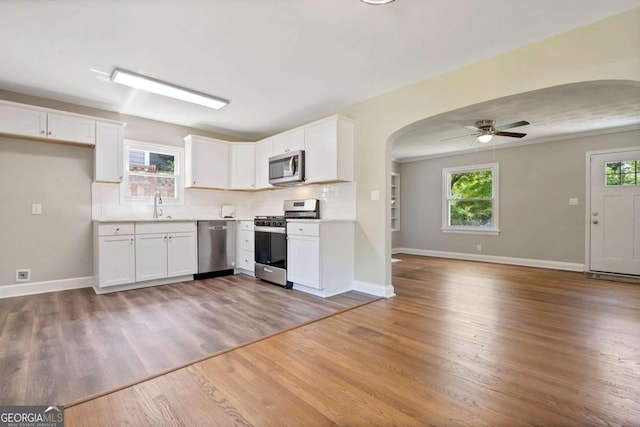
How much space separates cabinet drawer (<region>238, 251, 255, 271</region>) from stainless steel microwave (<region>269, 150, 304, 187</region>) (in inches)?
47.1

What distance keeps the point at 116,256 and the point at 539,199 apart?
706cm

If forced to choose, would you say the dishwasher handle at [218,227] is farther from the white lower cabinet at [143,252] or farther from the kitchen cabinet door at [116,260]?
the kitchen cabinet door at [116,260]

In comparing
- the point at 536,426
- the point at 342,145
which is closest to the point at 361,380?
the point at 536,426

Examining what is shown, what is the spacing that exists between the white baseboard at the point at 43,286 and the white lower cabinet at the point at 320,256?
2812mm

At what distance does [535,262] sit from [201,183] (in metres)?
6.28

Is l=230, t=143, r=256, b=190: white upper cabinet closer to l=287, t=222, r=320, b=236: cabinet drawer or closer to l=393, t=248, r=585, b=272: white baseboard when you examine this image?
l=287, t=222, r=320, b=236: cabinet drawer

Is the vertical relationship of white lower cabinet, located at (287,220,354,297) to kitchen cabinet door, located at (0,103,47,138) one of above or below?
below

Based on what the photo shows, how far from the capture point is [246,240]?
4.78 metres

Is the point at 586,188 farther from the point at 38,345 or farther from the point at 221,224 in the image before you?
the point at 38,345

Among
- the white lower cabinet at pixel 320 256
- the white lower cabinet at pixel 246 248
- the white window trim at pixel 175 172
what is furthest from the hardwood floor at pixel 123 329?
the white window trim at pixel 175 172

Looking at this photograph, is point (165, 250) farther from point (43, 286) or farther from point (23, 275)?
point (23, 275)

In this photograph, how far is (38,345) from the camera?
2.25 meters

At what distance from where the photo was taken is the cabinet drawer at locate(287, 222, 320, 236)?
142 inches

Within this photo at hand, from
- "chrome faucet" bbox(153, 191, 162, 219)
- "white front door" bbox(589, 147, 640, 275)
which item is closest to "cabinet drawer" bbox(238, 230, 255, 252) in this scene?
"chrome faucet" bbox(153, 191, 162, 219)
